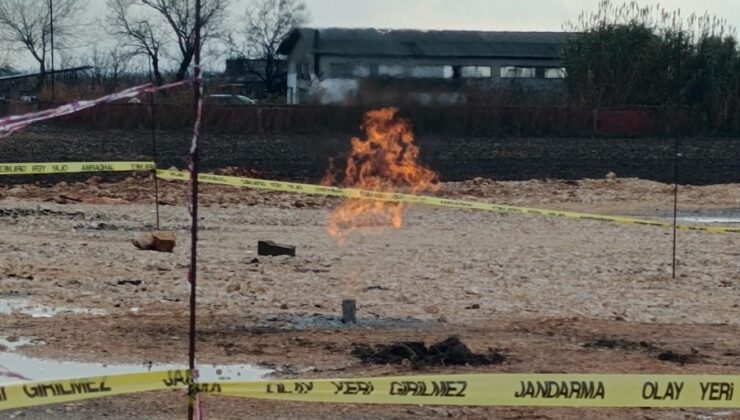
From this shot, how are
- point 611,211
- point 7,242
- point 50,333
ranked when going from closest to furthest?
point 50,333, point 7,242, point 611,211

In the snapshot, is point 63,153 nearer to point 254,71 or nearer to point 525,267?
point 525,267

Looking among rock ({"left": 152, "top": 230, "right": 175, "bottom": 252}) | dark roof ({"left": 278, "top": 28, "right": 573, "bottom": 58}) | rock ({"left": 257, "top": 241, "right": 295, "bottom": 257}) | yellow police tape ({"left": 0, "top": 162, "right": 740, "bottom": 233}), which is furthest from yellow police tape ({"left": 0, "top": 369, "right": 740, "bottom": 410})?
dark roof ({"left": 278, "top": 28, "right": 573, "bottom": 58})

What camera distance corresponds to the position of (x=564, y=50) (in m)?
43.5

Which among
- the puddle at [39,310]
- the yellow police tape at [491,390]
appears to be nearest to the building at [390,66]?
the puddle at [39,310]

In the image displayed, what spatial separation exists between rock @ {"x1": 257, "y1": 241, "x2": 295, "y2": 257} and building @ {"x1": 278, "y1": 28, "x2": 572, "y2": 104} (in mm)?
3330

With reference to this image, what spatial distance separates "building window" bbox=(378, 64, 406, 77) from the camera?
19.9 meters

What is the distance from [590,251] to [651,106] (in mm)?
24759

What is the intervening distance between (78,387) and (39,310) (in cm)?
590

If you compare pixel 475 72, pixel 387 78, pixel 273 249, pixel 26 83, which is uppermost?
pixel 475 72

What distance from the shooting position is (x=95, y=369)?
9.97m

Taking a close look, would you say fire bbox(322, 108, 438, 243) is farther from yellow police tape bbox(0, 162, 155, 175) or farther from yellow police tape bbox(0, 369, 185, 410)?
yellow police tape bbox(0, 369, 185, 410)

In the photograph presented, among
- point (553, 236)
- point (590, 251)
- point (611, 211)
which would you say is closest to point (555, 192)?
point (611, 211)

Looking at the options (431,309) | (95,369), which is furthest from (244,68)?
(95,369)

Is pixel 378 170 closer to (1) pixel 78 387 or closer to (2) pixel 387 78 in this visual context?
(2) pixel 387 78
